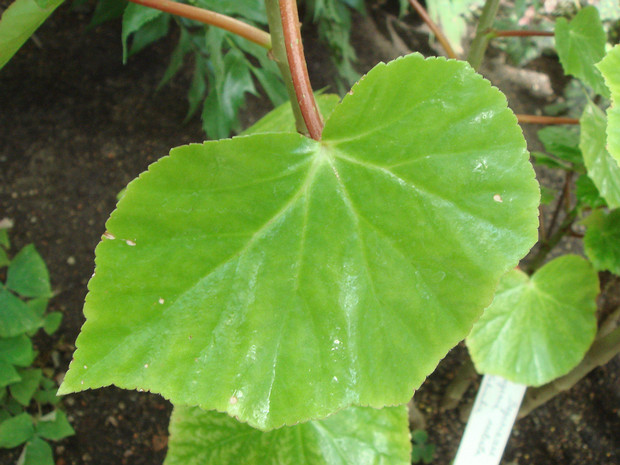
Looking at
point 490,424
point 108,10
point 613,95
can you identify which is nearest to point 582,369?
point 490,424

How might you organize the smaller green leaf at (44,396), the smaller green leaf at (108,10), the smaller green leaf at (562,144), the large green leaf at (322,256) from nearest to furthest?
the large green leaf at (322,256) < the smaller green leaf at (562,144) < the smaller green leaf at (44,396) < the smaller green leaf at (108,10)

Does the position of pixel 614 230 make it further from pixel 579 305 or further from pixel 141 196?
pixel 141 196

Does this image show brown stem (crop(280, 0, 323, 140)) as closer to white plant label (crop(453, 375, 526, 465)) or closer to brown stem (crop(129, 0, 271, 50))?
brown stem (crop(129, 0, 271, 50))

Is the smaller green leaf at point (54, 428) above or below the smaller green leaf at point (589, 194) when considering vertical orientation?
below

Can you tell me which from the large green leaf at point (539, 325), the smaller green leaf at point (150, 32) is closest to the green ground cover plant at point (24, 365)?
the smaller green leaf at point (150, 32)

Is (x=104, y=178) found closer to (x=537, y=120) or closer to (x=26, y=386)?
(x=26, y=386)

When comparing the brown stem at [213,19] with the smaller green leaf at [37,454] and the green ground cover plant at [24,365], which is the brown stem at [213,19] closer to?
the green ground cover plant at [24,365]
